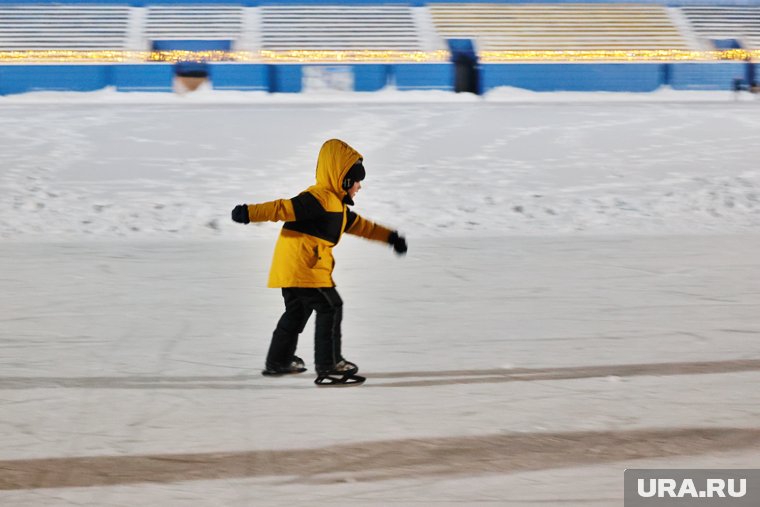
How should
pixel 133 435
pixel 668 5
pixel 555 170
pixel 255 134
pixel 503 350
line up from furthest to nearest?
pixel 668 5, pixel 255 134, pixel 555 170, pixel 503 350, pixel 133 435

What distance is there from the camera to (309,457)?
121 inches

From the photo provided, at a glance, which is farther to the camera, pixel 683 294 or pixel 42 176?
pixel 42 176

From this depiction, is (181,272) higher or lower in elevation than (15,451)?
lower

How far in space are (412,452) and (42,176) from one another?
789 centimetres

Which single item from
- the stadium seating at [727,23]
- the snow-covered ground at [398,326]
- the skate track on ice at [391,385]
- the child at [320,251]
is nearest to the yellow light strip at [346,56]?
the stadium seating at [727,23]

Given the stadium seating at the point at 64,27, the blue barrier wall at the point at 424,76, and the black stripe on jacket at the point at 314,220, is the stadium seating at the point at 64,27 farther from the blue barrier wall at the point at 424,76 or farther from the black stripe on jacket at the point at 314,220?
the black stripe on jacket at the point at 314,220

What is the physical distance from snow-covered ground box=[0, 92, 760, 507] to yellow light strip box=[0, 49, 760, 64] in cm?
971

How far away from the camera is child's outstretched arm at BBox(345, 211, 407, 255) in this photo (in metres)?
3.97

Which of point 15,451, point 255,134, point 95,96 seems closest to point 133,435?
point 15,451

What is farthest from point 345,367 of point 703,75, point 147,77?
point 703,75

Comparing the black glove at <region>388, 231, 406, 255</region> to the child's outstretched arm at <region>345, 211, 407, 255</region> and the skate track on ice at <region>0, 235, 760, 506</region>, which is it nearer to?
the child's outstretched arm at <region>345, 211, 407, 255</region>

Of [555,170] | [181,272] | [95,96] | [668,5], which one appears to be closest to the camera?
[181,272]

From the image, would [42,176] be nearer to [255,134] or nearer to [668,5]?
[255,134]

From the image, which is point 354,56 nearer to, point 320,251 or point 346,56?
point 346,56
